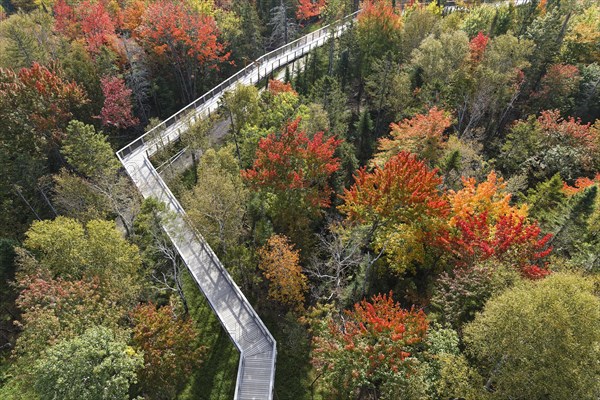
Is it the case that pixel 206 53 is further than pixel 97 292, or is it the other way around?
pixel 206 53

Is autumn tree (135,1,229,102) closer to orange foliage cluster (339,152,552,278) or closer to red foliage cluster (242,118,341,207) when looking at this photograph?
red foliage cluster (242,118,341,207)

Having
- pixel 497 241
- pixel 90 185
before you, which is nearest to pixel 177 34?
pixel 90 185

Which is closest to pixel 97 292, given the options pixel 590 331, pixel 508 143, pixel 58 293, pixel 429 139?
pixel 58 293

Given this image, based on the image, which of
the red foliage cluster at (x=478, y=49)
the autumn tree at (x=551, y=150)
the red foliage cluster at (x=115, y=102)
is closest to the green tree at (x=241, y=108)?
the red foliage cluster at (x=115, y=102)

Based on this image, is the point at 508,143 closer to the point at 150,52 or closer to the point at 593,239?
the point at 593,239

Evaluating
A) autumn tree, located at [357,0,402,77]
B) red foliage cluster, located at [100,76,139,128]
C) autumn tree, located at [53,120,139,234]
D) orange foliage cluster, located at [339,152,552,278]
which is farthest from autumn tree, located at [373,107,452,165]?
red foliage cluster, located at [100,76,139,128]
